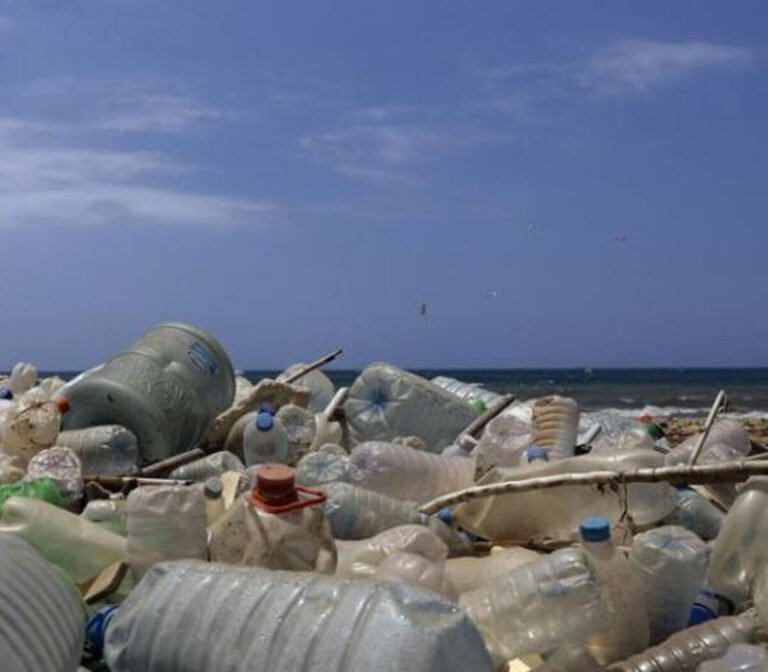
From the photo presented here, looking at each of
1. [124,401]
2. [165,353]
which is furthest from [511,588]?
[165,353]

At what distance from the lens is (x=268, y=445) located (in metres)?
5.35

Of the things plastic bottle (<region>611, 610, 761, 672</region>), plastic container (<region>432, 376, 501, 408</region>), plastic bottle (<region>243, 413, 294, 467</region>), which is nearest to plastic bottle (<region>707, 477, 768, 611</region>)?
plastic bottle (<region>611, 610, 761, 672</region>)

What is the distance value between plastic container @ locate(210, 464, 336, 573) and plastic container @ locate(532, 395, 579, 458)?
6.41 ft

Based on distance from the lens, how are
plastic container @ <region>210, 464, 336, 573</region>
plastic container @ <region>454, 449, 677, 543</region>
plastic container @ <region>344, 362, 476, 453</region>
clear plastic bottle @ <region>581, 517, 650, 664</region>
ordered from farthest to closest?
plastic container @ <region>344, 362, 476, 453</region> < plastic container @ <region>454, 449, 677, 543</region> < plastic container @ <region>210, 464, 336, 573</region> < clear plastic bottle @ <region>581, 517, 650, 664</region>

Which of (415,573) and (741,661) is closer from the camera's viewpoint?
(741,661)

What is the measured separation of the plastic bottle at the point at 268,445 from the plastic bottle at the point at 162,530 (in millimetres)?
1557

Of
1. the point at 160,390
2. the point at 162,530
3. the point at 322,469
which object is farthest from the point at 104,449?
the point at 162,530

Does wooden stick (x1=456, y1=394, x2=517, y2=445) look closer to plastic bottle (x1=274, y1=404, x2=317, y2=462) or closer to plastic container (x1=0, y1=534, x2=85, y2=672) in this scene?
plastic bottle (x1=274, y1=404, x2=317, y2=462)

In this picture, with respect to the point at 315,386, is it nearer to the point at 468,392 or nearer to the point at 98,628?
the point at 468,392

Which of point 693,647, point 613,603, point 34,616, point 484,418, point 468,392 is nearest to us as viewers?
point 34,616

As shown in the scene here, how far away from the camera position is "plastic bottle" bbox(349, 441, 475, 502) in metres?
4.76

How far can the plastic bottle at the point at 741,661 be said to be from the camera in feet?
9.30

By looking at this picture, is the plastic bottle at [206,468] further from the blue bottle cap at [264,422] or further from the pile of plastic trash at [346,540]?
the blue bottle cap at [264,422]

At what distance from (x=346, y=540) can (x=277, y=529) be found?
2.51ft
